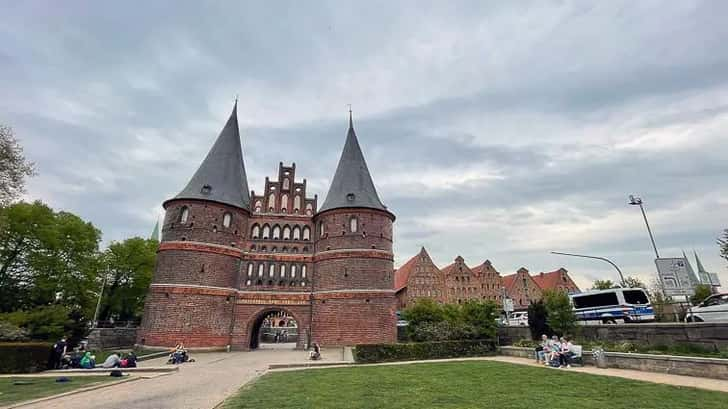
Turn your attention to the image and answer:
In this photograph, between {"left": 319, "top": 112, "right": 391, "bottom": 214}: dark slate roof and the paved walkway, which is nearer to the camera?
the paved walkway

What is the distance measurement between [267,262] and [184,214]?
727cm

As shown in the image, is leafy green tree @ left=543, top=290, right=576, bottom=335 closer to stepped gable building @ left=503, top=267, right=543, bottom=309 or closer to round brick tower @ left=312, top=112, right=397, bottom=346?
round brick tower @ left=312, top=112, right=397, bottom=346

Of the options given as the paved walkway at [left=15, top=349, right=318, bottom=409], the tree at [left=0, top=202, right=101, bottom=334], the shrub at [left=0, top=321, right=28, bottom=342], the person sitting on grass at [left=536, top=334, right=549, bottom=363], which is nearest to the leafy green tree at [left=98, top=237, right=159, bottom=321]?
the tree at [left=0, top=202, right=101, bottom=334]

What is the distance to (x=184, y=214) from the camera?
2583 cm

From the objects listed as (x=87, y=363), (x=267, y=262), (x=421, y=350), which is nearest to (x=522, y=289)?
(x=421, y=350)

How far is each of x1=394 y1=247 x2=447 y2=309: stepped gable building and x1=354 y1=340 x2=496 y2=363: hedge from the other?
34078mm

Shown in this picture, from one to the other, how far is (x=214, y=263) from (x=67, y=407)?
1743cm

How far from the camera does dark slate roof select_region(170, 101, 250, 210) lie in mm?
26641

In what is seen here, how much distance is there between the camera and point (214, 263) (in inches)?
997

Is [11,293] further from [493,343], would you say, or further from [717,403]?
[717,403]

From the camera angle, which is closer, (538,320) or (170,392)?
(170,392)

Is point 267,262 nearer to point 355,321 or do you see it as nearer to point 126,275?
point 355,321

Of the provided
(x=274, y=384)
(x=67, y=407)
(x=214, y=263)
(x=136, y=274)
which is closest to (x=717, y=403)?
(x=274, y=384)

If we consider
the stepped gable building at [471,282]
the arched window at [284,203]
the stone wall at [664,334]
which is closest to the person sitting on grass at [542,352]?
the stone wall at [664,334]
